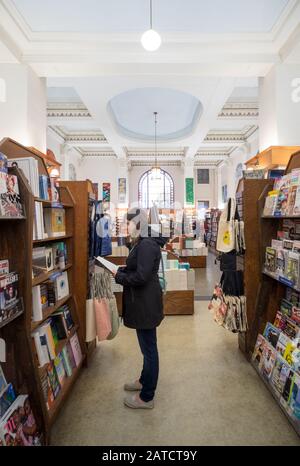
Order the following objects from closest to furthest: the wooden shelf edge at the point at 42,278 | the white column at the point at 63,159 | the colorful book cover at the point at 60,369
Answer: the wooden shelf edge at the point at 42,278
the colorful book cover at the point at 60,369
the white column at the point at 63,159

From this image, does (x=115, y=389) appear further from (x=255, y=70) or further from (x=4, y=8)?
(x=255, y=70)

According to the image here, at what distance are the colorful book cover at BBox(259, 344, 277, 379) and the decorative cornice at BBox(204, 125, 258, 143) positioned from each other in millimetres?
9230

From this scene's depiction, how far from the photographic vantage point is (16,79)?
15.0 feet

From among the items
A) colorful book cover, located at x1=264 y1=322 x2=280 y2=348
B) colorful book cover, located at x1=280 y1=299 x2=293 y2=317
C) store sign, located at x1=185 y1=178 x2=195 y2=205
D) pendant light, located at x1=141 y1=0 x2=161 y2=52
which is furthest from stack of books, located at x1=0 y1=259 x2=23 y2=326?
store sign, located at x1=185 y1=178 x2=195 y2=205

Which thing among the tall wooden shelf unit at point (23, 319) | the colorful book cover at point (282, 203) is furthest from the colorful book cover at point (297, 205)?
the tall wooden shelf unit at point (23, 319)

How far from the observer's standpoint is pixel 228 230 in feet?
10.4

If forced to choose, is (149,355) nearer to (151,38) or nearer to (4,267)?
(4,267)

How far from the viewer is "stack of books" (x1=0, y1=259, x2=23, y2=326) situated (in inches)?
61.8

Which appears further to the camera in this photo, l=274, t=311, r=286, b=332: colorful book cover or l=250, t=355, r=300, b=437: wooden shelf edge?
l=274, t=311, r=286, b=332: colorful book cover

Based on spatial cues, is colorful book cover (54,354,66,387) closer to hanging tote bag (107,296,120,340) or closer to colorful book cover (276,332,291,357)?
hanging tote bag (107,296,120,340)

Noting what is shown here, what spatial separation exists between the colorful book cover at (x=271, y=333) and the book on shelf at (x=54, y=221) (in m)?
2.32

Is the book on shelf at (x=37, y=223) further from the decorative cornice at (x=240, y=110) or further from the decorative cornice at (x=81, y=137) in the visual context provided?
the decorative cornice at (x=81, y=137)

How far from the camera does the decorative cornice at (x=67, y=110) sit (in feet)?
25.7

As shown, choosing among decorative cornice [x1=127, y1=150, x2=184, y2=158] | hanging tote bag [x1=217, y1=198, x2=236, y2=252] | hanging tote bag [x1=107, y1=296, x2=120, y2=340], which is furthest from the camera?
decorative cornice [x1=127, y1=150, x2=184, y2=158]
